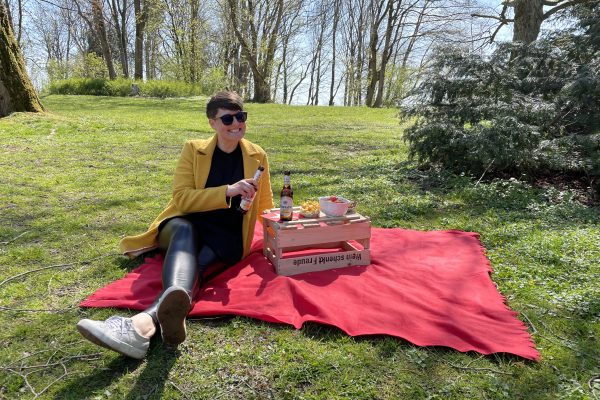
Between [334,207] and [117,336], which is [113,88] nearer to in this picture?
[334,207]

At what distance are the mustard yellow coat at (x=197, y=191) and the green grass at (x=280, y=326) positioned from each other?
0.94 ft

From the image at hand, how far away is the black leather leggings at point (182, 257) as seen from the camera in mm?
2467

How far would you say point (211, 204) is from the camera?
2.96 meters

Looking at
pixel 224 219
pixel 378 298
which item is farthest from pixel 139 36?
pixel 378 298

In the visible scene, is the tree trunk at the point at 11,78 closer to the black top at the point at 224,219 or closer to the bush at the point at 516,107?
the bush at the point at 516,107

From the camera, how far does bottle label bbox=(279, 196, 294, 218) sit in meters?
3.24

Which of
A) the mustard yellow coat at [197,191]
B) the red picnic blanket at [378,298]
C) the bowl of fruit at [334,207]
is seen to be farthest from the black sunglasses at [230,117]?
the red picnic blanket at [378,298]

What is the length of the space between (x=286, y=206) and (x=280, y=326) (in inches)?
38.9

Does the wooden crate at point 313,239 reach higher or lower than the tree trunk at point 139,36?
lower

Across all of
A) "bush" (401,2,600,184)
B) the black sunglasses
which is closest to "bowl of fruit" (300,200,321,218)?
the black sunglasses

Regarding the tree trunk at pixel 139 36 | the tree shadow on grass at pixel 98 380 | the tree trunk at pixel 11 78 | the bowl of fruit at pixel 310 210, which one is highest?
the tree trunk at pixel 139 36

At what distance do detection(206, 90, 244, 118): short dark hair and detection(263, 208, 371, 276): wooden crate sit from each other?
0.91 metres

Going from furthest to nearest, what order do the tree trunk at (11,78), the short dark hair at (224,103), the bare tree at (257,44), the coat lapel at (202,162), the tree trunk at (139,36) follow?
the tree trunk at (139,36) → the bare tree at (257,44) → the tree trunk at (11,78) → the coat lapel at (202,162) → the short dark hair at (224,103)

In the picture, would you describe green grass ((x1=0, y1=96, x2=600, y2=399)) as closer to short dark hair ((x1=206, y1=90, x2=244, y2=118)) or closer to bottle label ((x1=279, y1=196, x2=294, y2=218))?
bottle label ((x1=279, y1=196, x2=294, y2=218))
